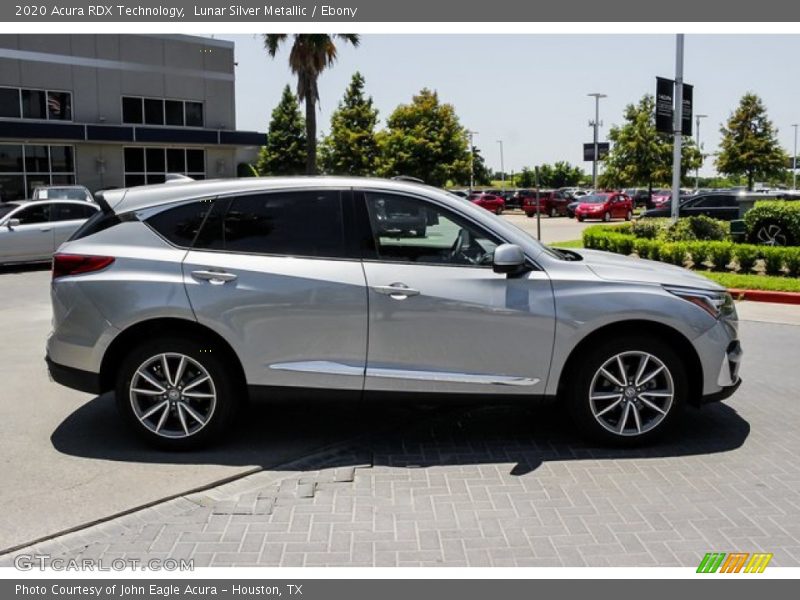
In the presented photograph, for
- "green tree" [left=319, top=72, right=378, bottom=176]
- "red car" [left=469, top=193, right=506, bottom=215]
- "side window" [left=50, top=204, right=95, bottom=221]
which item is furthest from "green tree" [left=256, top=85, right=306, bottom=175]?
"side window" [left=50, top=204, right=95, bottom=221]

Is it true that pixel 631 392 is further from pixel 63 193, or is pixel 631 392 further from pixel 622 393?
pixel 63 193

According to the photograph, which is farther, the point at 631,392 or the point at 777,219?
the point at 777,219

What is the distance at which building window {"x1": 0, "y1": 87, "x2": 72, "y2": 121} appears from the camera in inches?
1205

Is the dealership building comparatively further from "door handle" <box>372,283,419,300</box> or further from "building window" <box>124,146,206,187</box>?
"door handle" <box>372,283,419,300</box>

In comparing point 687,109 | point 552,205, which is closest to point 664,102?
point 687,109

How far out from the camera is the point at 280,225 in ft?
17.4

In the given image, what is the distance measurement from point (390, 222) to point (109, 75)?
31234mm

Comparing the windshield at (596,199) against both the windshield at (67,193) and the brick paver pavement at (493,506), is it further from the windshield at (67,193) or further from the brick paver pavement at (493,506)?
the brick paver pavement at (493,506)

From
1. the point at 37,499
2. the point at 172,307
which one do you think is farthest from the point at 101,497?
the point at 172,307

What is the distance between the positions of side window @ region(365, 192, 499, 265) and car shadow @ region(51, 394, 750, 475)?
1028 millimetres

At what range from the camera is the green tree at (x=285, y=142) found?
66.6 metres

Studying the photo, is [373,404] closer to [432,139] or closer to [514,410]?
[514,410]

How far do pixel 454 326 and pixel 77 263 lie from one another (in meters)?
2.48

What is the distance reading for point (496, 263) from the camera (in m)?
5.06
